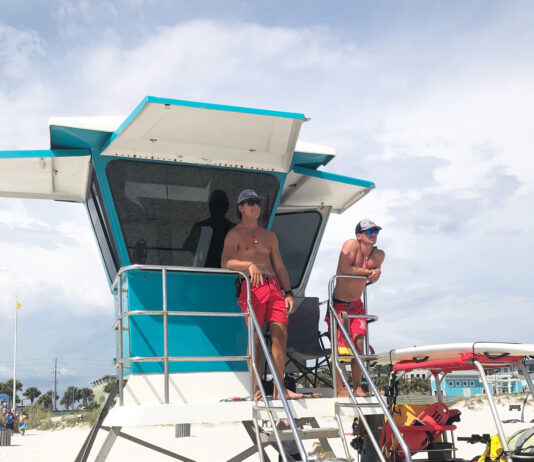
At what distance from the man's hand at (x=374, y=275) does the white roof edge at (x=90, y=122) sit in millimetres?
3254

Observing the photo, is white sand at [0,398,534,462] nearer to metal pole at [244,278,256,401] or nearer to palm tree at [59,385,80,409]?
metal pole at [244,278,256,401]

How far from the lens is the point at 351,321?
24.0ft

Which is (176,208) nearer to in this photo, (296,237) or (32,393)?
(296,237)

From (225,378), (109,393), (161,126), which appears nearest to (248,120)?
(161,126)

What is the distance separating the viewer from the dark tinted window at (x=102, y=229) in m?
7.32

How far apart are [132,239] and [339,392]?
2.83 metres

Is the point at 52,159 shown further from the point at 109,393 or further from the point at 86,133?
the point at 109,393

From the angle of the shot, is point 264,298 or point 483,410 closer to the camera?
point 264,298

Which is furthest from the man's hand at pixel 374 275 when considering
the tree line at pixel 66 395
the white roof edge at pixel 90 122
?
the tree line at pixel 66 395

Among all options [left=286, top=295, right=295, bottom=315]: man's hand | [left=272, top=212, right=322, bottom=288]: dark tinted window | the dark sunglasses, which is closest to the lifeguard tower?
[left=286, top=295, right=295, bottom=315]: man's hand

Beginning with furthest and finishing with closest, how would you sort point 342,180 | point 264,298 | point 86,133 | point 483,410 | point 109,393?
1. point 483,410
2. point 342,180
3. point 109,393
4. point 86,133
5. point 264,298

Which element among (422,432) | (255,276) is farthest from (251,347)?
(422,432)

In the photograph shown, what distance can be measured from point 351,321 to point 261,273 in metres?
1.59

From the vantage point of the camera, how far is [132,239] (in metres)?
7.14
